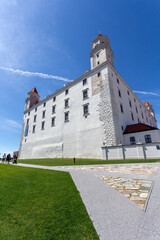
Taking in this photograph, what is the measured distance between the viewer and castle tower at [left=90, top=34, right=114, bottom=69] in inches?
978

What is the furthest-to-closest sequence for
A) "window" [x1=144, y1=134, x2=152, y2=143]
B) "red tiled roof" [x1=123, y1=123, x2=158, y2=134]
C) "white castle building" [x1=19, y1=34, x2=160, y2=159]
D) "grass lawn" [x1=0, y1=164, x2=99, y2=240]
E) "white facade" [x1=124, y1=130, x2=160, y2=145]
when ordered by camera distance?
"white castle building" [x1=19, y1=34, x2=160, y2=159] < "red tiled roof" [x1=123, y1=123, x2=158, y2=134] < "window" [x1=144, y1=134, x2=152, y2=143] < "white facade" [x1=124, y1=130, x2=160, y2=145] < "grass lawn" [x1=0, y1=164, x2=99, y2=240]

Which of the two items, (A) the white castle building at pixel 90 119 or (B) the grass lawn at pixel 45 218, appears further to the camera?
(A) the white castle building at pixel 90 119

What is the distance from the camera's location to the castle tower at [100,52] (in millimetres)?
24839

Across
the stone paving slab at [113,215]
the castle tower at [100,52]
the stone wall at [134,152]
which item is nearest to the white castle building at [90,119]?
the castle tower at [100,52]

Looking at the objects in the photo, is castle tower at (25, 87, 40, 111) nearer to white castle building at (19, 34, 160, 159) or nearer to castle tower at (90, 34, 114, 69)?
white castle building at (19, 34, 160, 159)

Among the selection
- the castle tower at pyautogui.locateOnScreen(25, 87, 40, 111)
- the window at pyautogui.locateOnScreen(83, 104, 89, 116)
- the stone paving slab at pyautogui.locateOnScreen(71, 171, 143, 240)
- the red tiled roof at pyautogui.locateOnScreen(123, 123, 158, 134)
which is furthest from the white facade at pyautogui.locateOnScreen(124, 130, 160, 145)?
the castle tower at pyautogui.locateOnScreen(25, 87, 40, 111)

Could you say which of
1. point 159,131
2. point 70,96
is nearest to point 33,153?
point 70,96

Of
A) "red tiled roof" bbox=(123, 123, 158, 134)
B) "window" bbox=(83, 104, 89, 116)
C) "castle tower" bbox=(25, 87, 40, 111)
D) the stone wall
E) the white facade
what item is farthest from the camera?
"castle tower" bbox=(25, 87, 40, 111)

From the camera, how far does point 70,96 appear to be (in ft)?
88.7

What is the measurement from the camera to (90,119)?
21.6m

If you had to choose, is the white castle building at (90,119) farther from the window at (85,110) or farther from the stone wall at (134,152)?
the stone wall at (134,152)

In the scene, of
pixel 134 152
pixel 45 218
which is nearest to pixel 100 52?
pixel 134 152


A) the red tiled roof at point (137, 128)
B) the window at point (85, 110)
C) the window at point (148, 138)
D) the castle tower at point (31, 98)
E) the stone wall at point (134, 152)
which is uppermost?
the castle tower at point (31, 98)

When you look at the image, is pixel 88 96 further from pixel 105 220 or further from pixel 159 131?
pixel 105 220
